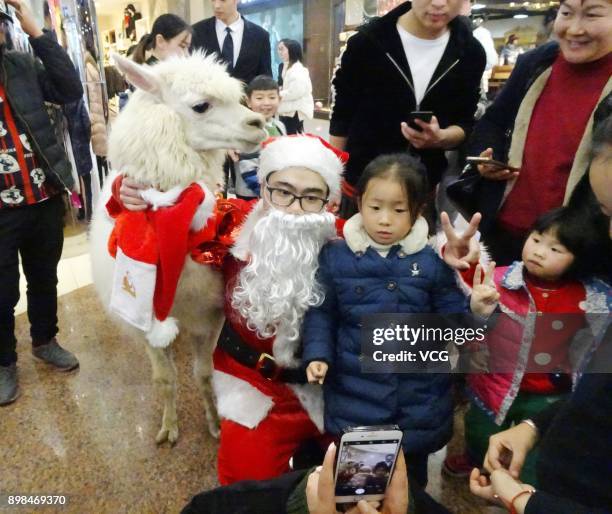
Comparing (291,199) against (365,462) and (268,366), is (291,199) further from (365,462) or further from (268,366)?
(365,462)

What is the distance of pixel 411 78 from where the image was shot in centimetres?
175

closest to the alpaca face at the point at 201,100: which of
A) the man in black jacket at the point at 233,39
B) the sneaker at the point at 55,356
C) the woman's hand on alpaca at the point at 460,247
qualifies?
the woman's hand on alpaca at the point at 460,247

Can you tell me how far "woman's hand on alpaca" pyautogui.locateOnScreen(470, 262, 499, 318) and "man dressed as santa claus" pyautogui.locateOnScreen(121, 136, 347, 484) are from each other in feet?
1.35

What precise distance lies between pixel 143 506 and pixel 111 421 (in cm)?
53

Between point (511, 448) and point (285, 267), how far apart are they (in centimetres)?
70

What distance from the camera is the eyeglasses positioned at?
132 centimetres

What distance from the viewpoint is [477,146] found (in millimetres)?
1697

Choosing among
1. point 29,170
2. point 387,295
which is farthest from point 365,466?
point 29,170

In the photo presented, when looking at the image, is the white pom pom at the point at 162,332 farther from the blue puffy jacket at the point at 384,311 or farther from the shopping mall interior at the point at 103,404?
the shopping mall interior at the point at 103,404

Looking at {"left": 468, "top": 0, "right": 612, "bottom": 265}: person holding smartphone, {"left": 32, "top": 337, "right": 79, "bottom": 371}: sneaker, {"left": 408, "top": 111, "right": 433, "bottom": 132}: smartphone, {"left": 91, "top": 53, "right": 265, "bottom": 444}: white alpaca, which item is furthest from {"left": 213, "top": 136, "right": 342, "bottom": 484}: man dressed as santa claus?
{"left": 32, "top": 337, "right": 79, "bottom": 371}: sneaker

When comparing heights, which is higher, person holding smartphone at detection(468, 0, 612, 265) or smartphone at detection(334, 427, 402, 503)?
person holding smartphone at detection(468, 0, 612, 265)

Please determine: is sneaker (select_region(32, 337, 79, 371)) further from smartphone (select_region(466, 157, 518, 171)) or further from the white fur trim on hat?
smartphone (select_region(466, 157, 518, 171))

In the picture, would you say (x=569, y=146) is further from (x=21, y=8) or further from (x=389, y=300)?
(x=21, y=8)

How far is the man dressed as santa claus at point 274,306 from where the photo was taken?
1.31 m
